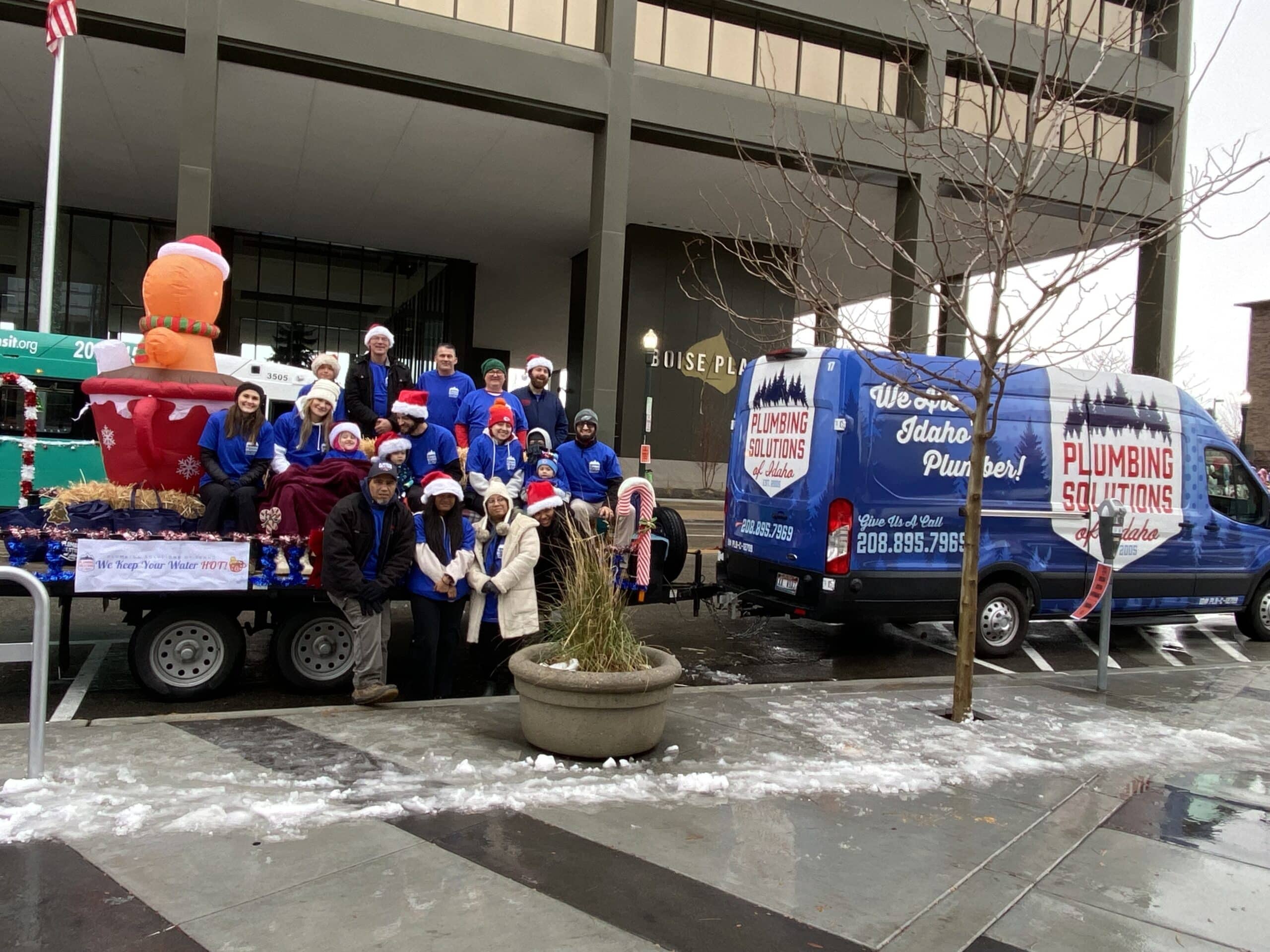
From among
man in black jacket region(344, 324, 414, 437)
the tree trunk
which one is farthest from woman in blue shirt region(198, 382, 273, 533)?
the tree trunk

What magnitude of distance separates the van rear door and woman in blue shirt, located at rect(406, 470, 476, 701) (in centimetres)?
306

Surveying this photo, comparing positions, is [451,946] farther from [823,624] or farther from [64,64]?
[64,64]

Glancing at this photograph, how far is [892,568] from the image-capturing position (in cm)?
800

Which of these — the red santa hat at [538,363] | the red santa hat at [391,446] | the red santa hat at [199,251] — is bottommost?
the red santa hat at [391,446]

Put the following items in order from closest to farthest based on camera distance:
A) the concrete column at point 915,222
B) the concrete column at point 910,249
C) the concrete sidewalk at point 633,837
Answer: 1. the concrete sidewalk at point 633,837
2. the concrete column at point 915,222
3. the concrete column at point 910,249

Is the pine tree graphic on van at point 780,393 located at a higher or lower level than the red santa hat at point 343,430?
higher

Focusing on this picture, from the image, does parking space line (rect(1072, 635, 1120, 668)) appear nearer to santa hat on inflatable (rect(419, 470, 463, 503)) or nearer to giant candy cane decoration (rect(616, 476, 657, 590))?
giant candy cane decoration (rect(616, 476, 657, 590))

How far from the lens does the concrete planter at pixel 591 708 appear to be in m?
4.95

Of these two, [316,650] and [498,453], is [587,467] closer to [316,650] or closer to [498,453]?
[498,453]

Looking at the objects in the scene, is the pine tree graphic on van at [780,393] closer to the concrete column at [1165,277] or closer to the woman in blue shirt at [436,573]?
the woman in blue shirt at [436,573]

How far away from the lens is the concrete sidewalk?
3.27 metres

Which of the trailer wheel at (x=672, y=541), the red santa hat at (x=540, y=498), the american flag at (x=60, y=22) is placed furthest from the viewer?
the american flag at (x=60, y=22)

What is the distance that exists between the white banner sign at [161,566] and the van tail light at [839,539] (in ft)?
14.8

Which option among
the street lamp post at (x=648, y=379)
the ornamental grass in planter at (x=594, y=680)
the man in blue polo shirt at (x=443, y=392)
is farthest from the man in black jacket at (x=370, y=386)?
the street lamp post at (x=648, y=379)
